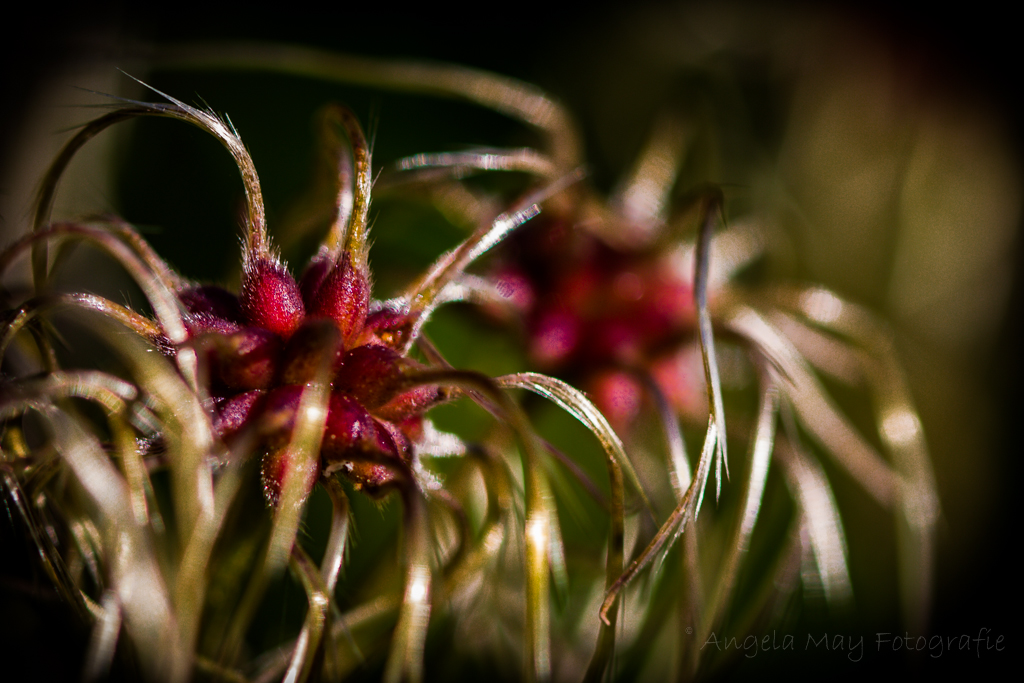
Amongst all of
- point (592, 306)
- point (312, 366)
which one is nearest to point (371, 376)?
point (312, 366)

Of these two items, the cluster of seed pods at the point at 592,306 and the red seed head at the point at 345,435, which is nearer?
the red seed head at the point at 345,435

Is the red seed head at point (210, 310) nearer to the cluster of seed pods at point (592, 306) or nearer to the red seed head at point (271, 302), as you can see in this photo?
the red seed head at point (271, 302)

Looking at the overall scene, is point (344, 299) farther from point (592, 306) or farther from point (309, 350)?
point (592, 306)

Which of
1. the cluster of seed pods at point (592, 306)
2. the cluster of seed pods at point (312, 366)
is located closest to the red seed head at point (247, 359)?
the cluster of seed pods at point (312, 366)

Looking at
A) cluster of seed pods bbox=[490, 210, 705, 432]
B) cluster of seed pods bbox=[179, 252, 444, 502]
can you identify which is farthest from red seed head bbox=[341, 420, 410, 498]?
cluster of seed pods bbox=[490, 210, 705, 432]

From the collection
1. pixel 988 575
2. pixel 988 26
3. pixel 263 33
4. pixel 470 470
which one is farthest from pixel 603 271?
pixel 988 26

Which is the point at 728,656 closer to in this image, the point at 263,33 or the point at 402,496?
the point at 402,496

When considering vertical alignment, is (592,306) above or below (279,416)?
above

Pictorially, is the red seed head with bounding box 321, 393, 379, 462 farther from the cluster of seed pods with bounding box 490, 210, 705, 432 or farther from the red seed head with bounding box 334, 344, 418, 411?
the cluster of seed pods with bounding box 490, 210, 705, 432
